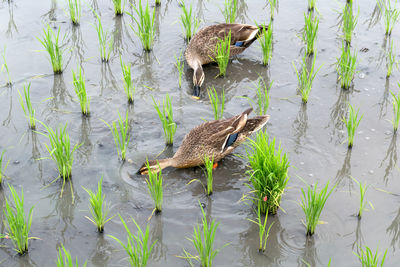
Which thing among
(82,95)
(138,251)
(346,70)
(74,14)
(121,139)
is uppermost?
(74,14)

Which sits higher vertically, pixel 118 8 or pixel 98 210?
pixel 118 8

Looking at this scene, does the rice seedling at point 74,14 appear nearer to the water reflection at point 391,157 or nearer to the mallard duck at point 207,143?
the mallard duck at point 207,143

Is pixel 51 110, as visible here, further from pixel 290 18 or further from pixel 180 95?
pixel 290 18

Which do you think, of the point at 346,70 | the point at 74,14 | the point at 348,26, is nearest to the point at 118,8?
the point at 74,14

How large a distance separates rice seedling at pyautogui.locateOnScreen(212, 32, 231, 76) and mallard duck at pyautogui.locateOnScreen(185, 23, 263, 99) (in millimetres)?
77

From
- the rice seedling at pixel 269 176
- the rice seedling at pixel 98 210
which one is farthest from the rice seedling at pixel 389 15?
the rice seedling at pixel 98 210

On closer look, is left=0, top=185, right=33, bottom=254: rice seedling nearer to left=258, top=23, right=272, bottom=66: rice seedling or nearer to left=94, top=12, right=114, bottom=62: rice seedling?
left=94, top=12, right=114, bottom=62: rice seedling

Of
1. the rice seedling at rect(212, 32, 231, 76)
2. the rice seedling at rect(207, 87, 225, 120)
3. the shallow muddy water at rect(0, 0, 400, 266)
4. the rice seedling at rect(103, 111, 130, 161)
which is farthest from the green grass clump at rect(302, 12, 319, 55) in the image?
the rice seedling at rect(103, 111, 130, 161)

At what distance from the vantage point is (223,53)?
6223 millimetres

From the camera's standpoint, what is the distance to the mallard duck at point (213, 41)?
257 inches

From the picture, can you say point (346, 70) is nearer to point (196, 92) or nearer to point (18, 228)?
point (196, 92)

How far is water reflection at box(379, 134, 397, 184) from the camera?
16.6ft

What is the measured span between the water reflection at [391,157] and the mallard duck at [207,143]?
1.29 meters

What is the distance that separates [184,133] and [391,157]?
2.07 meters
